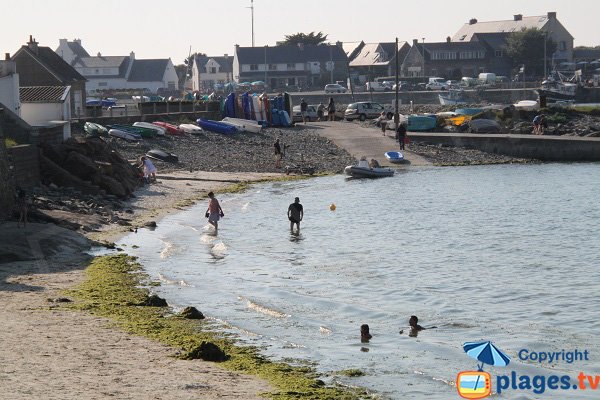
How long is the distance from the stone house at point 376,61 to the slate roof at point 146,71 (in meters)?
26.6

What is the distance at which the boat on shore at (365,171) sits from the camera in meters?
49.7

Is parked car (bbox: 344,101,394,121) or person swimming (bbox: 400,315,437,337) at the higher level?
parked car (bbox: 344,101,394,121)

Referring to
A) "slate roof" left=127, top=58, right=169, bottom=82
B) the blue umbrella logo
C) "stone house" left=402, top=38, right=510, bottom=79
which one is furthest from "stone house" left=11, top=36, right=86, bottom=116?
"stone house" left=402, top=38, right=510, bottom=79

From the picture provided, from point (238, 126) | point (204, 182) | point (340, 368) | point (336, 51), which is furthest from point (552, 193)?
point (336, 51)

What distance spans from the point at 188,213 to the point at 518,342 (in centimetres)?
1969

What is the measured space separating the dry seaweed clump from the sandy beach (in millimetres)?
315

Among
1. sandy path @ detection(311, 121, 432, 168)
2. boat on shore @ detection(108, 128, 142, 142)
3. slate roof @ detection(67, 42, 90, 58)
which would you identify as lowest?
sandy path @ detection(311, 121, 432, 168)

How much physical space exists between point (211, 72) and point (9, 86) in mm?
117717

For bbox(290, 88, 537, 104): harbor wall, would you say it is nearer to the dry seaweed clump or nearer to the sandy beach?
the dry seaweed clump

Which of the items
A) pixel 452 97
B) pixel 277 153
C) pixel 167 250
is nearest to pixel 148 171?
pixel 277 153

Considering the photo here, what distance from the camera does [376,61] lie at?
143000 millimetres

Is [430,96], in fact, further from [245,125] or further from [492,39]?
[245,125]

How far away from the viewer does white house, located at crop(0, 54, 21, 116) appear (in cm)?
3989

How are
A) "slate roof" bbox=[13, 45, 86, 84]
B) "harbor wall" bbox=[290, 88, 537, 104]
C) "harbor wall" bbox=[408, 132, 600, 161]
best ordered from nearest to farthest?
1. "harbor wall" bbox=[408, 132, 600, 161]
2. "slate roof" bbox=[13, 45, 86, 84]
3. "harbor wall" bbox=[290, 88, 537, 104]
